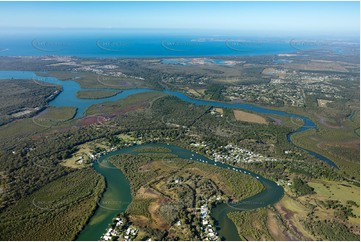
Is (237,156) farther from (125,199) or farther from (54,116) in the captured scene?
(54,116)

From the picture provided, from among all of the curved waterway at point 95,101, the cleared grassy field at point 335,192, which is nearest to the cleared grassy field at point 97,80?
the curved waterway at point 95,101

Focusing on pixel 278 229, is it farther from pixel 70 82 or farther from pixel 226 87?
pixel 70 82

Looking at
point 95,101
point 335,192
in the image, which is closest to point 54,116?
point 95,101

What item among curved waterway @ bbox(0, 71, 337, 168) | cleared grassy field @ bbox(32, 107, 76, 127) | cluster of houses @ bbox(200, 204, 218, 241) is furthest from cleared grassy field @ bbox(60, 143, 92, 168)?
cluster of houses @ bbox(200, 204, 218, 241)

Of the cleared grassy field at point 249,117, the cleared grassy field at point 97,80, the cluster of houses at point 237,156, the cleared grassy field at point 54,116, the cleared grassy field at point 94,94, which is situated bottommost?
the cluster of houses at point 237,156

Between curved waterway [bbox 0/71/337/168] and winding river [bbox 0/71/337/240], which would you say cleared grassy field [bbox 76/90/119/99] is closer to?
curved waterway [bbox 0/71/337/168]

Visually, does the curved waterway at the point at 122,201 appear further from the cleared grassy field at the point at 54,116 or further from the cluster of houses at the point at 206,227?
the cleared grassy field at the point at 54,116
